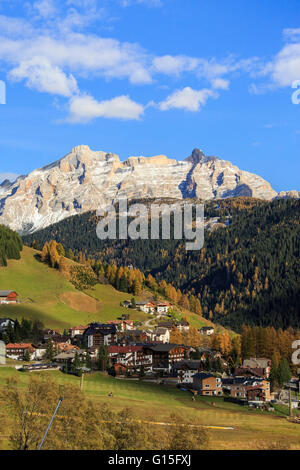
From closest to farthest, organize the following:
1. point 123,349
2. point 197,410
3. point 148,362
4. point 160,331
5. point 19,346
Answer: point 197,410
point 19,346
point 123,349
point 148,362
point 160,331

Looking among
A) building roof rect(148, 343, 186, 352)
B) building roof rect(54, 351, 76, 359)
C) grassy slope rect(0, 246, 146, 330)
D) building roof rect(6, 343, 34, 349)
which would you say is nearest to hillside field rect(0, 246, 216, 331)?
grassy slope rect(0, 246, 146, 330)

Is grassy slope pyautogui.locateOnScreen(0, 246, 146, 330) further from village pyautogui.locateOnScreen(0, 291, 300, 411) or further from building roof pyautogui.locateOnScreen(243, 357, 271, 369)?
building roof pyautogui.locateOnScreen(243, 357, 271, 369)

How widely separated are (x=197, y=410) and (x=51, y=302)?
315 ft

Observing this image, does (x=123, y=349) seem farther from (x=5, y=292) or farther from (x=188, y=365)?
(x=5, y=292)

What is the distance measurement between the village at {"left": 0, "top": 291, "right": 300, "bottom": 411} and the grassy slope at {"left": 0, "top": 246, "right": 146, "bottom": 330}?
25.9 ft

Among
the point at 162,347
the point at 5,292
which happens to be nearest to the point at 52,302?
the point at 5,292

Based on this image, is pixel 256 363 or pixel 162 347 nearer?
pixel 256 363

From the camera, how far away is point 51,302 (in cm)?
17525

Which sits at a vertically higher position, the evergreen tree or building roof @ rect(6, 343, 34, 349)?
building roof @ rect(6, 343, 34, 349)

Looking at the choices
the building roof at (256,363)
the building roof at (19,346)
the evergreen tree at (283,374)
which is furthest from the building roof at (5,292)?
the evergreen tree at (283,374)

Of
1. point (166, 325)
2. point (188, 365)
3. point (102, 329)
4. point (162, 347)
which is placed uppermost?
point (102, 329)

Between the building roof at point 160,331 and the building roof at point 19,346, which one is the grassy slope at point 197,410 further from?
the building roof at point 160,331

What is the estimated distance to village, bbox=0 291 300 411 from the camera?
111m

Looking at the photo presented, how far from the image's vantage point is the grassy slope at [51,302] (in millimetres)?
160500
